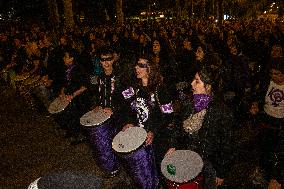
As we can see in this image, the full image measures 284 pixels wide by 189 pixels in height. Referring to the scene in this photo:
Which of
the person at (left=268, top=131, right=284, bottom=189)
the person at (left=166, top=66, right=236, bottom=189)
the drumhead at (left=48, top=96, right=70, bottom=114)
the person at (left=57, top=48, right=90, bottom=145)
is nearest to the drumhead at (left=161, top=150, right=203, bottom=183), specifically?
the person at (left=166, top=66, right=236, bottom=189)

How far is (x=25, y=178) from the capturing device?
595cm

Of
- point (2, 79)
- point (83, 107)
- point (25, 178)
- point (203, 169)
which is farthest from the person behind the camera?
point (2, 79)

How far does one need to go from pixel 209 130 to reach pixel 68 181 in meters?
1.52

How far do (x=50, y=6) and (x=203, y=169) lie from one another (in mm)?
16778

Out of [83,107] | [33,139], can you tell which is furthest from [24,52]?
[83,107]

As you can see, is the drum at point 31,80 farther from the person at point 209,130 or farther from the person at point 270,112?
the person at point 209,130

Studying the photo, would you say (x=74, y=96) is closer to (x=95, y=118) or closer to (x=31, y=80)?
(x=95, y=118)

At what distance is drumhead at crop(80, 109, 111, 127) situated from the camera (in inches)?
192

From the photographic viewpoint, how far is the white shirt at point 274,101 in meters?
4.82

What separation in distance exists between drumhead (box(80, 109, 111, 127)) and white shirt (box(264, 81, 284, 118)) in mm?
2141

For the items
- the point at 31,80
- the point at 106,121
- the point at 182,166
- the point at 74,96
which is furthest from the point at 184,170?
the point at 31,80

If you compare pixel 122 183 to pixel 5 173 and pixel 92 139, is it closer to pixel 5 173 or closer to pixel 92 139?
pixel 92 139

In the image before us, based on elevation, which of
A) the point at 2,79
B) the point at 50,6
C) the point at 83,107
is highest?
the point at 50,6

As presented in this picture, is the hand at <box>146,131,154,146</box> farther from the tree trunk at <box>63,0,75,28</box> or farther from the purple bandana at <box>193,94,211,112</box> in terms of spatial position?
the tree trunk at <box>63,0,75,28</box>
